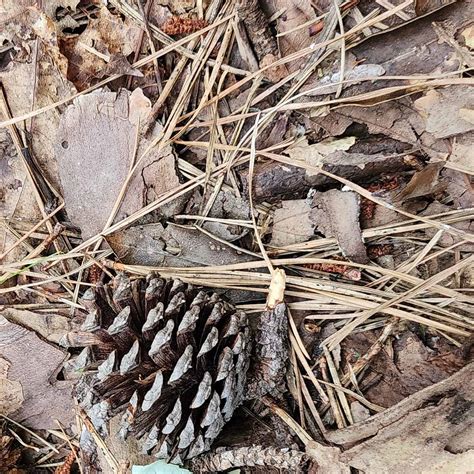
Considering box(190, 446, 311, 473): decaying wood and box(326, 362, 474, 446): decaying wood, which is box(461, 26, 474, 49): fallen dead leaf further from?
box(190, 446, 311, 473): decaying wood

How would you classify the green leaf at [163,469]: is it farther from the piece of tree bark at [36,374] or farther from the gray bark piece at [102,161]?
the gray bark piece at [102,161]

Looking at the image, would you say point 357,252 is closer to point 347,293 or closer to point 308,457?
point 347,293

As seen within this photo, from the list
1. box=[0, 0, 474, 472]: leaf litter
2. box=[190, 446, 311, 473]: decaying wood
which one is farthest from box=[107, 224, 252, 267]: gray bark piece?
box=[190, 446, 311, 473]: decaying wood

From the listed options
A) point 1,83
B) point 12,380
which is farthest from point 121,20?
point 12,380

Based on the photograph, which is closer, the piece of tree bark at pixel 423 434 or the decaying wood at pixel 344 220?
the piece of tree bark at pixel 423 434

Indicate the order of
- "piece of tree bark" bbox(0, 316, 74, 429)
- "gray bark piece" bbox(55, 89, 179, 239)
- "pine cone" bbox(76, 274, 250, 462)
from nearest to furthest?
"pine cone" bbox(76, 274, 250, 462) < "gray bark piece" bbox(55, 89, 179, 239) < "piece of tree bark" bbox(0, 316, 74, 429)

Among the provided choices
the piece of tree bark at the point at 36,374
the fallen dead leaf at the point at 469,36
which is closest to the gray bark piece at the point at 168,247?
the piece of tree bark at the point at 36,374

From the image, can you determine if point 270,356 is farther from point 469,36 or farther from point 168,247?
point 469,36
